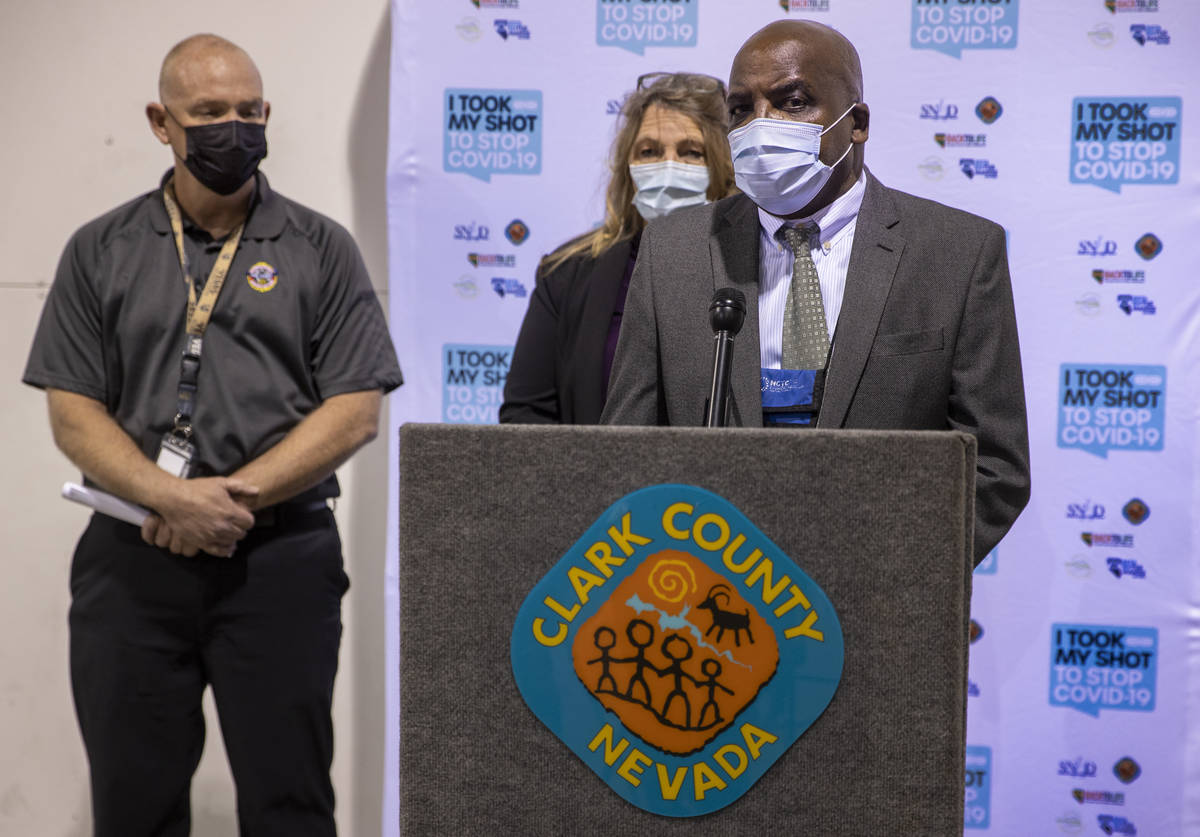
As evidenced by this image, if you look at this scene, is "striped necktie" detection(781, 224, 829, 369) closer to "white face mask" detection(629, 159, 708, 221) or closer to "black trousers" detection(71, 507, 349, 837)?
"white face mask" detection(629, 159, 708, 221)

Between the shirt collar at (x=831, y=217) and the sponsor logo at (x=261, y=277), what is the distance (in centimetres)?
124

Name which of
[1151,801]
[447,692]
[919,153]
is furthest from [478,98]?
[1151,801]

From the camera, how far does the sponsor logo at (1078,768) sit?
9.50ft

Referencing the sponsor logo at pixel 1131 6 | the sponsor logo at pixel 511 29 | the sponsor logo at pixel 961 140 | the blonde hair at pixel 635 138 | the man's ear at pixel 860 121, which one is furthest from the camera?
the sponsor logo at pixel 511 29

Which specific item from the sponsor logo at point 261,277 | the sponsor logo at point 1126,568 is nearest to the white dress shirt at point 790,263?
the sponsor logo at point 261,277

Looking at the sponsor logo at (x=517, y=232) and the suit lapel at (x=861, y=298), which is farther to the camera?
the sponsor logo at (x=517, y=232)

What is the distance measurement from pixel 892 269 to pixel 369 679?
2419 millimetres

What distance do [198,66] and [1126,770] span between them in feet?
9.40

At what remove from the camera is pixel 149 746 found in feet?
7.82

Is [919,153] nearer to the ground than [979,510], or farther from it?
farther from it

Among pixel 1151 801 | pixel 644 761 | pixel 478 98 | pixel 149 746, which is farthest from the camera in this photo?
pixel 478 98

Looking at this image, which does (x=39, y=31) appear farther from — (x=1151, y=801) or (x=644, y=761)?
(x=1151, y=801)

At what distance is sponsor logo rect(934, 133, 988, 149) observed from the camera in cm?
291

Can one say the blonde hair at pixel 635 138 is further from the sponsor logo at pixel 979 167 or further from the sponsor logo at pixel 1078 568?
the sponsor logo at pixel 1078 568
